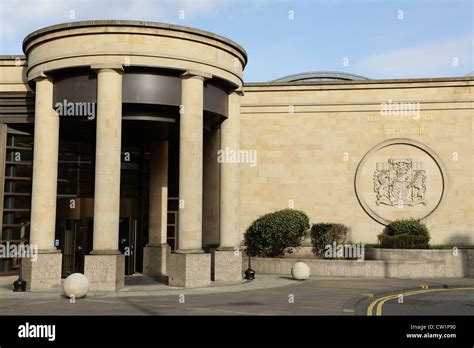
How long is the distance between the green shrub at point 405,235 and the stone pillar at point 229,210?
8.45m

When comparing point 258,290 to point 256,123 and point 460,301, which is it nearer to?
point 460,301

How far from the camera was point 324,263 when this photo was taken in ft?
87.1

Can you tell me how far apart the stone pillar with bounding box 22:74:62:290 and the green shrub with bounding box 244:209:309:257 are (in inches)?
449

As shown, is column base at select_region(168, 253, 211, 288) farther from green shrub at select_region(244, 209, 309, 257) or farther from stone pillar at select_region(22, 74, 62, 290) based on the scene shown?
green shrub at select_region(244, 209, 309, 257)

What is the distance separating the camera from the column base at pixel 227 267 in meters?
23.8

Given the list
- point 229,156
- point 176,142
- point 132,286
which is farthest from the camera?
point 176,142

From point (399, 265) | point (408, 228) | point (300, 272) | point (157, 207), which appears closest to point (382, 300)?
point (300, 272)

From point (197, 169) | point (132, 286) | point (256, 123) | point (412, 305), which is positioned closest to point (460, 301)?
point (412, 305)

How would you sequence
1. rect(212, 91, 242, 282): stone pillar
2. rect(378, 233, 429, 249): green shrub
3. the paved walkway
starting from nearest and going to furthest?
the paved walkway < rect(212, 91, 242, 282): stone pillar < rect(378, 233, 429, 249): green shrub

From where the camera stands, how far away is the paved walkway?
1510 centimetres

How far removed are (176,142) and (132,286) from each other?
10179 mm

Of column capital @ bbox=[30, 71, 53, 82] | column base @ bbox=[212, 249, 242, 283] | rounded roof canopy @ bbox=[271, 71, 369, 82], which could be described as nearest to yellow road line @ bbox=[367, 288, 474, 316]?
column base @ bbox=[212, 249, 242, 283]

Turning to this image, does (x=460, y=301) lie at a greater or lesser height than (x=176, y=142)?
lesser

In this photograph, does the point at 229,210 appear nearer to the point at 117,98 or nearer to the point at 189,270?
the point at 189,270
